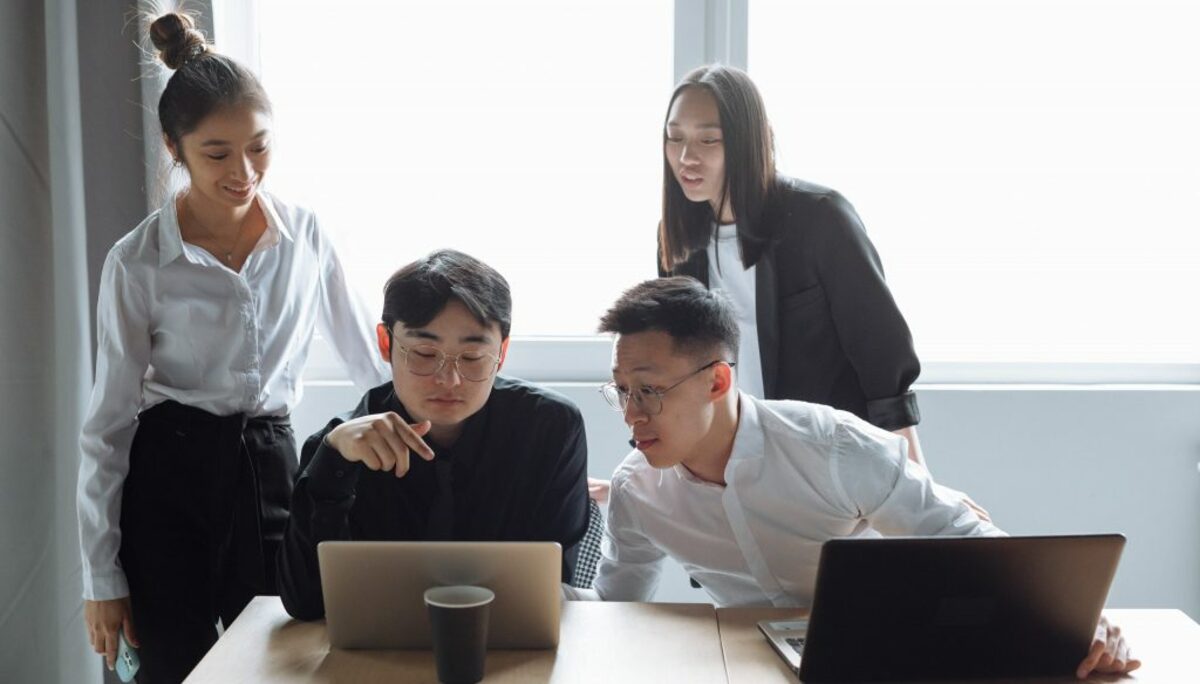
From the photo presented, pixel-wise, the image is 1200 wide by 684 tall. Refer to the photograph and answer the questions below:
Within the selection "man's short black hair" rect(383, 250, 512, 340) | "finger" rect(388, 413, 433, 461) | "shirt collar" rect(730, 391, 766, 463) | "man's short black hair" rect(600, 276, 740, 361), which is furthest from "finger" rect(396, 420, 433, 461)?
"shirt collar" rect(730, 391, 766, 463)

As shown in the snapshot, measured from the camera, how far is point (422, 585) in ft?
4.82

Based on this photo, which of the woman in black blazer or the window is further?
the window

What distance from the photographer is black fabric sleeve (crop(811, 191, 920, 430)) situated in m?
2.23

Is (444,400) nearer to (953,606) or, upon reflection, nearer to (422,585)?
(422,585)

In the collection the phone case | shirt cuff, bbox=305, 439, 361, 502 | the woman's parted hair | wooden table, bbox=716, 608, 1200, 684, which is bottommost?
the phone case

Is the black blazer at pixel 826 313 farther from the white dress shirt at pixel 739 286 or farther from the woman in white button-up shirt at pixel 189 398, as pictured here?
the woman in white button-up shirt at pixel 189 398

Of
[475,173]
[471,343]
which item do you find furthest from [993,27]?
[471,343]

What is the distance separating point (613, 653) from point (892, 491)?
0.52 meters

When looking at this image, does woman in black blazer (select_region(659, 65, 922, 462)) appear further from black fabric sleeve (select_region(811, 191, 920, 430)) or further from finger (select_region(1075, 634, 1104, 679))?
finger (select_region(1075, 634, 1104, 679))

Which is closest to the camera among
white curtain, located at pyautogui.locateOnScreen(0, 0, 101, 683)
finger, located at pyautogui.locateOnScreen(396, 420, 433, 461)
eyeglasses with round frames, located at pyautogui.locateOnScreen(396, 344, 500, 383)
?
finger, located at pyautogui.locateOnScreen(396, 420, 433, 461)

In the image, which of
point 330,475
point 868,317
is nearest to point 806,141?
point 868,317

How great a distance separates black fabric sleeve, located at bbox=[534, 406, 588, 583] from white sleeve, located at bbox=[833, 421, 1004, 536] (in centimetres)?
41

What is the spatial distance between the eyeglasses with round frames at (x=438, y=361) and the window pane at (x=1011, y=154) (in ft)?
4.83

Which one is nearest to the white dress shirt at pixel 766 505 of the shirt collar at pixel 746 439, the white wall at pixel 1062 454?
the shirt collar at pixel 746 439
